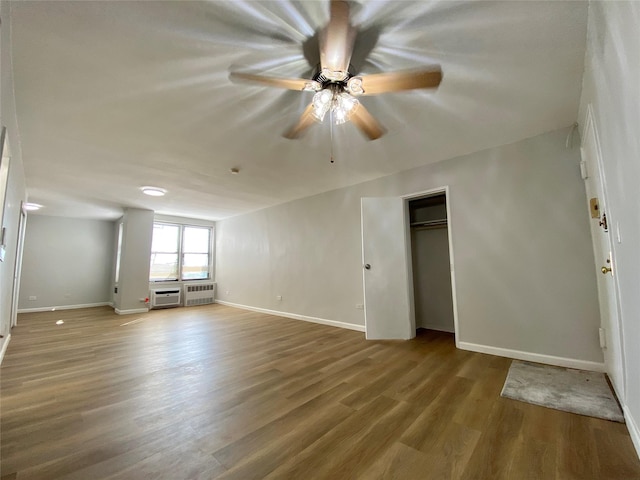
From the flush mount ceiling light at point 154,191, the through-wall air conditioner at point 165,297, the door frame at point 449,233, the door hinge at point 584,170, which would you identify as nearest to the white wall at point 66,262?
the through-wall air conditioner at point 165,297

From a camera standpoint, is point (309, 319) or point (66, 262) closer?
point (309, 319)

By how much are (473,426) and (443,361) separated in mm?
1163

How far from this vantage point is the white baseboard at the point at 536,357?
95.7 inches

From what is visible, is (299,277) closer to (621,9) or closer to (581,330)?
(581,330)

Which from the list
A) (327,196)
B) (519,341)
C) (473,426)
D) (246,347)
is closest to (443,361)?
(519,341)

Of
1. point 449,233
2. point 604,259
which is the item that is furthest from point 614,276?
point 449,233

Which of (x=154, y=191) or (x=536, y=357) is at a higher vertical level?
(x=154, y=191)

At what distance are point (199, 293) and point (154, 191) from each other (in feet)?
11.5

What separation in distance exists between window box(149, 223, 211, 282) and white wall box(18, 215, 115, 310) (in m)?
1.81

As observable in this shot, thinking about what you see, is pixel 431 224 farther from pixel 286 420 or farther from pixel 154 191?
pixel 154 191

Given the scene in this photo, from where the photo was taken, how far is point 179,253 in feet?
23.6

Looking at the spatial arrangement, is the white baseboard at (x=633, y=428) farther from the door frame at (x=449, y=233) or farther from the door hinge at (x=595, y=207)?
the door frame at (x=449, y=233)

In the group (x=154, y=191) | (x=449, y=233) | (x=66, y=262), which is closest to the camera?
(x=449, y=233)

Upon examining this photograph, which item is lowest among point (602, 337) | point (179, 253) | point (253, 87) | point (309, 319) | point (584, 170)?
point (309, 319)
